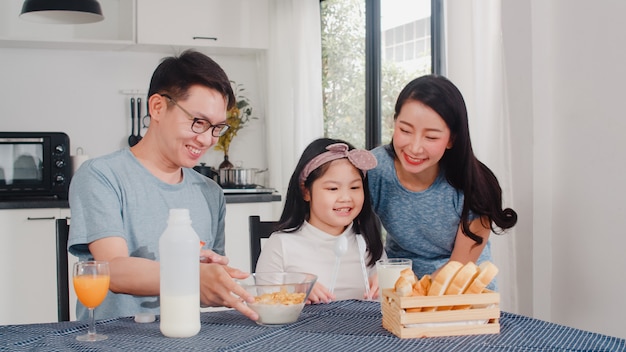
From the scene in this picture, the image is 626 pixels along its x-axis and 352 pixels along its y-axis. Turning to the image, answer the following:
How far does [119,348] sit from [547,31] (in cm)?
154

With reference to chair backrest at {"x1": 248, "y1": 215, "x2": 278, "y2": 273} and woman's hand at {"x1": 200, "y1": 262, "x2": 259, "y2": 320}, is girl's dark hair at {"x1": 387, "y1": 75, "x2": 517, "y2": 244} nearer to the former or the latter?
chair backrest at {"x1": 248, "y1": 215, "x2": 278, "y2": 273}

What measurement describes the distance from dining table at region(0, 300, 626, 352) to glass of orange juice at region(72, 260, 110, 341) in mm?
35

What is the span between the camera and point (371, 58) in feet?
13.8

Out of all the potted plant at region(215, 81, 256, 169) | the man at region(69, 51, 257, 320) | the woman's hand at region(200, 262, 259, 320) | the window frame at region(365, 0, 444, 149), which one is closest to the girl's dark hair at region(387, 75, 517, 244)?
the man at region(69, 51, 257, 320)

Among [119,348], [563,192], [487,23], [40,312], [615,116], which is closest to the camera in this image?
[119,348]

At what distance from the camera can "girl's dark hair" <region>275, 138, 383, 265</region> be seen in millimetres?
2236

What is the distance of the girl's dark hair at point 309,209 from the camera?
2.24 meters

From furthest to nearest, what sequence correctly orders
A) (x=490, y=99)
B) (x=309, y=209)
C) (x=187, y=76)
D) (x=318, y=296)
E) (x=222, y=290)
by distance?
1. (x=490, y=99)
2. (x=309, y=209)
3. (x=187, y=76)
4. (x=318, y=296)
5. (x=222, y=290)

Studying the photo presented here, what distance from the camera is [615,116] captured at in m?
2.03

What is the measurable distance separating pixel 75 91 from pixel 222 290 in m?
3.47

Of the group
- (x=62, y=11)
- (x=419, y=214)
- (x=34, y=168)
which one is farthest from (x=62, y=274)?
(x=34, y=168)

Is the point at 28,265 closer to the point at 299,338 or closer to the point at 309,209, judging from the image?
the point at 309,209

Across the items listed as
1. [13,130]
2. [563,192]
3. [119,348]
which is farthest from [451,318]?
[13,130]

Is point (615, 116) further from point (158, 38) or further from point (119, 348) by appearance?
point (158, 38)
